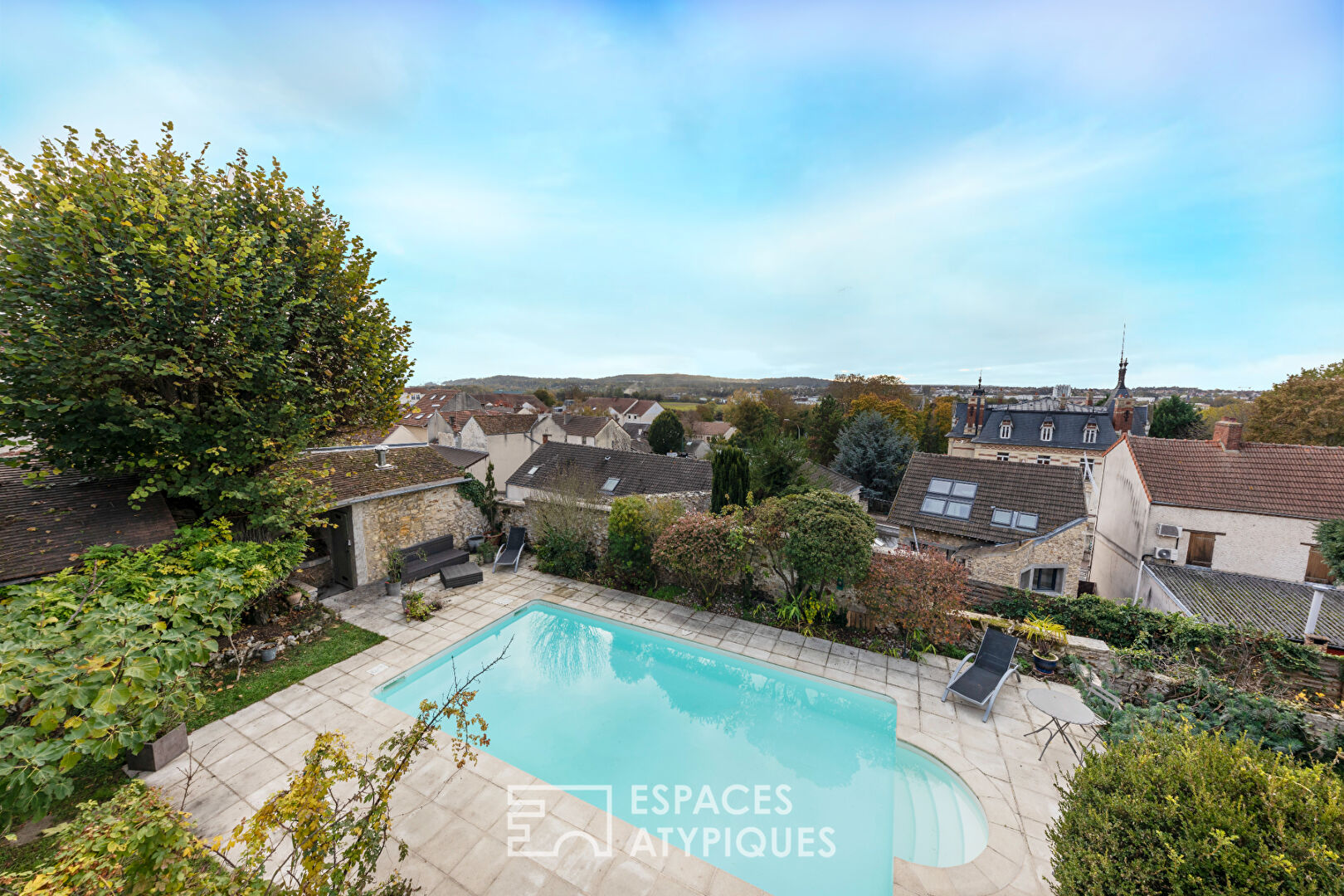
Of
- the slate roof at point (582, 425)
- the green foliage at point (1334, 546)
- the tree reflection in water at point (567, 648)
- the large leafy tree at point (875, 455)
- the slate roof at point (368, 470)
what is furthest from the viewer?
the slate roof at point (582, 425)

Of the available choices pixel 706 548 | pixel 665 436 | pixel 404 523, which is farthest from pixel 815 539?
pixel 665 436

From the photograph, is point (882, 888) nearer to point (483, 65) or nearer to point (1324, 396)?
point (483, 65)

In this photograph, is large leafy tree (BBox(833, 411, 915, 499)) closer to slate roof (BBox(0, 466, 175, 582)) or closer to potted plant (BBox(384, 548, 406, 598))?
potted plant (BBox(384, 548, 406, 598))

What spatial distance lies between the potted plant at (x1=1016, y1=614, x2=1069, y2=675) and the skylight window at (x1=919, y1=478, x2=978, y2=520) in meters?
6.81

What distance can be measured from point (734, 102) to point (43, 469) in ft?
49.8

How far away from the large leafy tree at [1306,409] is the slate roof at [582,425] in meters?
35.5

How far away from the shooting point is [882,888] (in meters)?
4.48

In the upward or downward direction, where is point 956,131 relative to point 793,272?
upward

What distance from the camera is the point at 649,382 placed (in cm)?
11806

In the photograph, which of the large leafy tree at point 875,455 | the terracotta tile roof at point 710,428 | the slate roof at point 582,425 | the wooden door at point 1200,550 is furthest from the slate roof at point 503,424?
the wooden door at point 1200,550

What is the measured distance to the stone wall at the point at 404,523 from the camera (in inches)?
420

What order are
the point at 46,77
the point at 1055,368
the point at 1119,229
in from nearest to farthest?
1. the point at 46,77
2. the point at 1119,229
3. the point at 1055,368

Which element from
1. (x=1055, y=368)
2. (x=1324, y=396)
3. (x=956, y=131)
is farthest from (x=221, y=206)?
(x=1055, y=368)

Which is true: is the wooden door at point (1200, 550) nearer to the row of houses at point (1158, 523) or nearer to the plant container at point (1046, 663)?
the row of houses at point (1158, 523)
